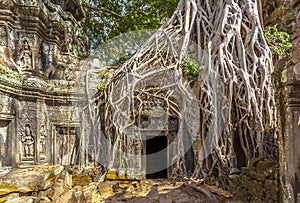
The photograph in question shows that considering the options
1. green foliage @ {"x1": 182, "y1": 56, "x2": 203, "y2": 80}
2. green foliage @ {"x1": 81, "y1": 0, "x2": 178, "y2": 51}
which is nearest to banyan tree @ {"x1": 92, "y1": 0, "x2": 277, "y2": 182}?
green foliage @ {"x1": 182, "y1": 56, "x2": 203, "y2": 80}

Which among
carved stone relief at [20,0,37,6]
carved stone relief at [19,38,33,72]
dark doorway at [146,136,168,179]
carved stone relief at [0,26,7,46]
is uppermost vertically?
carved stone relief at [20,0,37,6]

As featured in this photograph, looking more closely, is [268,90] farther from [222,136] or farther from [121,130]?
[121,130]

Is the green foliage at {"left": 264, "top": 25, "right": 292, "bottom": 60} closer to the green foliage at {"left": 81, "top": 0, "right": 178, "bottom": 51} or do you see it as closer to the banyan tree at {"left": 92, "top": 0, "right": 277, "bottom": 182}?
the banyan tree at {"left": 92, "top": 0, "right": 277, "bottom": 182}

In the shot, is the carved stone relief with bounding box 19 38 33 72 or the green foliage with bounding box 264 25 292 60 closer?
the carved stone relief with bounding box 19 38 33 72

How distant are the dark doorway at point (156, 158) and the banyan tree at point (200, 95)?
2058 mm

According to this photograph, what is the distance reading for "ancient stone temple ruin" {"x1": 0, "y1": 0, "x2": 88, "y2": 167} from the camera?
4441 millimetres

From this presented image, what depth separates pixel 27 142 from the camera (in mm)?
4629

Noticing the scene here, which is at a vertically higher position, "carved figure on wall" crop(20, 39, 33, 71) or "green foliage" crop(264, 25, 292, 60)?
"green foliage" crop(264, 25, 292, 60)

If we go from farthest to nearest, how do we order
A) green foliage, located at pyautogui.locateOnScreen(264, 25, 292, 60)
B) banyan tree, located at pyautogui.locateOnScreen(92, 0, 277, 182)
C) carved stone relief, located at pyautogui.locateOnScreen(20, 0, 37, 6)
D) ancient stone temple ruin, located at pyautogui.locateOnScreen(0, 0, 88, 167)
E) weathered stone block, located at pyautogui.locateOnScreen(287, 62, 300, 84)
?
green foliage, located at pyautogui.locateOnScreen(264, 25, 292, 60) → carved stone relief, located at pyautogui.locateOnScreen(20, 0, 37, 6) → banyan tree, located at pyautogui.locateOnScreen(92, 0, 277, 182) → ancient stone temple ruin, located at pyautogui.locateOnScreen(0, 0, 88, 167) → weathered stone block, located at pyautogui.locateOnScreen(287, 62, 300, 84)

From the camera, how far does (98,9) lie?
10.5 metres

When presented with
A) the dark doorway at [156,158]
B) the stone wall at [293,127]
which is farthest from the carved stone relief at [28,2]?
the stone wall at [293,127]

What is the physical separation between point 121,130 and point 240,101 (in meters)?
2.46

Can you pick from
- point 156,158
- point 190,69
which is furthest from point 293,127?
point 156,158

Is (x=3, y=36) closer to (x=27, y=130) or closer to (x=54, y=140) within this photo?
(x=27, y=130)
